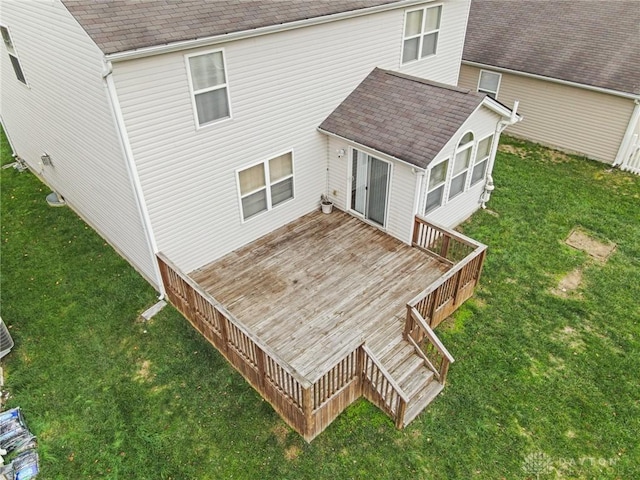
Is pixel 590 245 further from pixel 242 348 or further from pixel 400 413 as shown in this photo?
pixel 242 348

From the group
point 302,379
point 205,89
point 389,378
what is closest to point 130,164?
point 205,89

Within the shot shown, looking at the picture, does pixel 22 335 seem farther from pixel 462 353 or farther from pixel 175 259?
pixel 462 353

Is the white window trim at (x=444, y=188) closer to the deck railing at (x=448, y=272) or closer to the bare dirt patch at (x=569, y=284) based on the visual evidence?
the deck railing at (x=448, y=272)

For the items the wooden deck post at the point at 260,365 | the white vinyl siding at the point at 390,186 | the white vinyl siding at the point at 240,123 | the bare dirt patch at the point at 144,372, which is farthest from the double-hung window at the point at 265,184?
the wooden deck post at the point at 260,365

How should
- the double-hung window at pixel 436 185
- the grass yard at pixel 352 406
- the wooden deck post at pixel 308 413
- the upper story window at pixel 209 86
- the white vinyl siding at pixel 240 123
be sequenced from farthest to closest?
1. the double-hung window at pixel 436 185
2. the upper story window at pixel 209 86
3. the white vinyl siding at pixel 240 123
4. the grass yard at pixel 352 406
5. the wooden deck post at pixel 308 413

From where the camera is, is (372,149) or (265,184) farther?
(265,184)

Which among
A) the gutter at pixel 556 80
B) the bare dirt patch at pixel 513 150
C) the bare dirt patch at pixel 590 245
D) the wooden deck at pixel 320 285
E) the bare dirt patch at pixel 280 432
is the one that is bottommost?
the bare dirt patch at pixel 280 432
